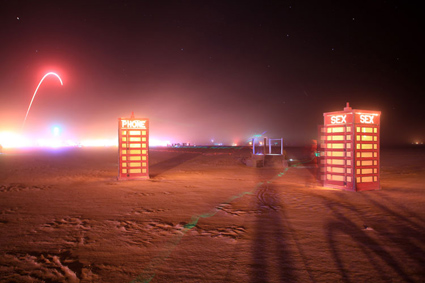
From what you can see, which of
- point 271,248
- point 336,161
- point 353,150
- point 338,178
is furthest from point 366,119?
point 271,248

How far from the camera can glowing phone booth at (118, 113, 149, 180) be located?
48.0 ft

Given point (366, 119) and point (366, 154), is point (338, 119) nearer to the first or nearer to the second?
point (366, 119)

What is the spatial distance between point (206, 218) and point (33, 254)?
380 centimetres

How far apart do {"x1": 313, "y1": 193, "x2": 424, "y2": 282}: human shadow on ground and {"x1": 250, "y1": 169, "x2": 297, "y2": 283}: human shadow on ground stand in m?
0.81

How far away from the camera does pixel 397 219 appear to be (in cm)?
658

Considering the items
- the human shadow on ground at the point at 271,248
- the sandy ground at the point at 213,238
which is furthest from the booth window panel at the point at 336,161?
the human shadow on ground at the point at 271,248

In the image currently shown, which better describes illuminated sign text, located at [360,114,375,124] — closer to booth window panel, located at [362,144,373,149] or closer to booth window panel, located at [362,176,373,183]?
booth window panel, located at [362,144,373,149]

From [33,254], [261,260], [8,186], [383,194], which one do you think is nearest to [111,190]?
[8,186]

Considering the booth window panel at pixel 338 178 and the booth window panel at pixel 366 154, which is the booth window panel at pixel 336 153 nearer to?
the booth window panel at pixel 366 154

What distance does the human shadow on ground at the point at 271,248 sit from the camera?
381 cm

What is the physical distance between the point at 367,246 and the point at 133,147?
12671mm

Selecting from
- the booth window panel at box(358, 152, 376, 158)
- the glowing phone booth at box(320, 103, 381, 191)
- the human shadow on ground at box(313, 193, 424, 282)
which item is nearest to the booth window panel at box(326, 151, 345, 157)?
the glowing phone booth at box(320, 103, 381, 191)

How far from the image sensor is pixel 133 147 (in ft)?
48.9

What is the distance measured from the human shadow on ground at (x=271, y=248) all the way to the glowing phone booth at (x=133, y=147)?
8.78 metres
